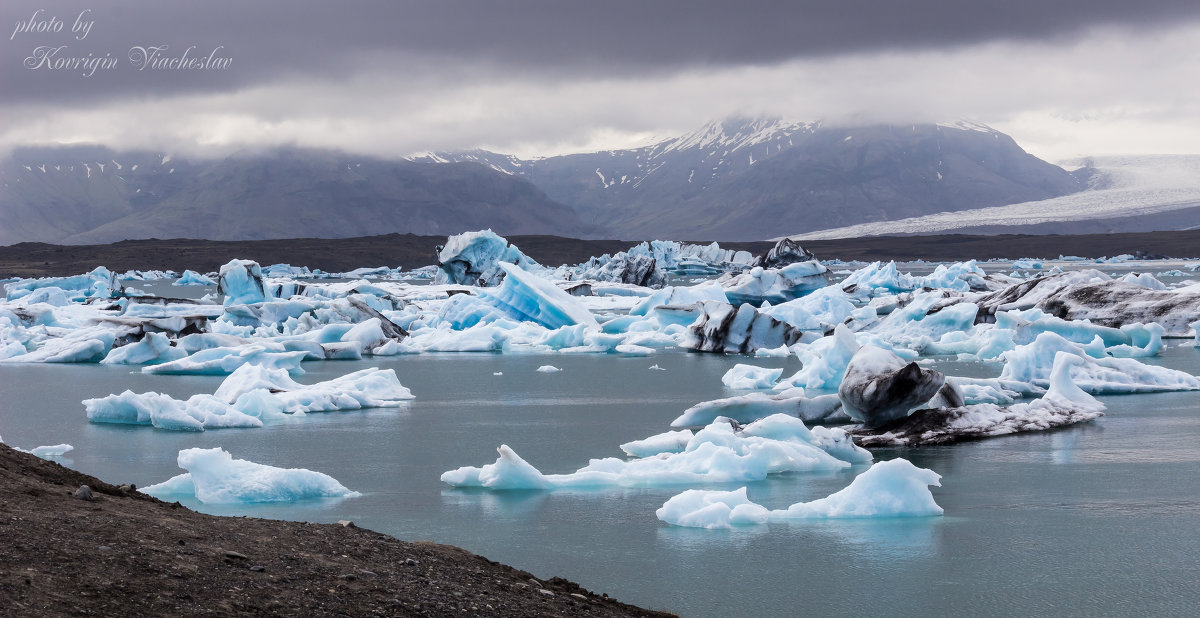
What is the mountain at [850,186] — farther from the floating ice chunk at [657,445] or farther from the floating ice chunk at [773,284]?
the floating ice chunk at [657,445]

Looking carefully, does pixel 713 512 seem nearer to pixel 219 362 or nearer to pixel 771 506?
pixel 771 506

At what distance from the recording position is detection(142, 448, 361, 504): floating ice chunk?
675 cm

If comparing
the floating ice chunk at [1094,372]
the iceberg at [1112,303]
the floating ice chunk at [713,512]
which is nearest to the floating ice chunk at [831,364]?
the floating ice chunk at [1094,372]

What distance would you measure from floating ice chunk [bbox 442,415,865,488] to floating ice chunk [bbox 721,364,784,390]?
4550 mm

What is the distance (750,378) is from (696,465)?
5.56 m

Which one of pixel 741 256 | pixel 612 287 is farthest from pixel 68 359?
pixel 741 256

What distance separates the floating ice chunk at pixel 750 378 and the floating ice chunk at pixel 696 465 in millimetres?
4550

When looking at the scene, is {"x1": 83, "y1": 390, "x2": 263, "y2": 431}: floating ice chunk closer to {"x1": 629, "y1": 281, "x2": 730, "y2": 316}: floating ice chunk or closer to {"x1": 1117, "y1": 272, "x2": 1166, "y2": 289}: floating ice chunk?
{"x1": 629, "y1": 281, "x2": 730, "y2": 316}: floating ice chunk

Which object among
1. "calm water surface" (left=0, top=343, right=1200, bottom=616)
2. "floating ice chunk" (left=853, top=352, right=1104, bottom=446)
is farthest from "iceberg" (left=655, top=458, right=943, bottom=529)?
"floating ice chunk" (left=853, top=352, right=1104, bottom=446)

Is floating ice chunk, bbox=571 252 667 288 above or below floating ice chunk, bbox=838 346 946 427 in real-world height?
above

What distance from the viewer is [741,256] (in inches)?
2021

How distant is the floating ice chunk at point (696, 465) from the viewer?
7418 millimetres

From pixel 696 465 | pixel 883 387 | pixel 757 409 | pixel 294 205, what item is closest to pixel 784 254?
pixel 757 409

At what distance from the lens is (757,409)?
10008 millimetres
